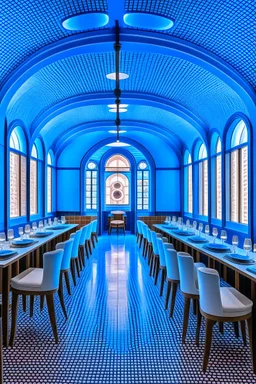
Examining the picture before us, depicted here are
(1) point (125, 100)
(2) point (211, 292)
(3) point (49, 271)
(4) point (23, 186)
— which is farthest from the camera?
(4) point (23, 186)

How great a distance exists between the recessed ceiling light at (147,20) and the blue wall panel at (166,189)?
769 centimetres

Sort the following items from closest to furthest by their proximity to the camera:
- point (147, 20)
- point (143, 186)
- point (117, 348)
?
point (117, 348), point (147, 20), point (143, 186)

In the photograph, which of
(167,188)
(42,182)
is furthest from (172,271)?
(167,188)

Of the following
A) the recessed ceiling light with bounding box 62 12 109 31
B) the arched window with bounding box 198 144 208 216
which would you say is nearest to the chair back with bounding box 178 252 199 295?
the recessed ceiling light with bounding box 62 12 109 31

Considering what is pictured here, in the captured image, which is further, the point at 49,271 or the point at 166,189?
the point at 166,189

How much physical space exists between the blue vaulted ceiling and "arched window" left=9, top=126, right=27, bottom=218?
0.44 meters

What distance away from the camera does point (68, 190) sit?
1142cm

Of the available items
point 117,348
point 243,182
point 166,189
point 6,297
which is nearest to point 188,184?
point 166,189

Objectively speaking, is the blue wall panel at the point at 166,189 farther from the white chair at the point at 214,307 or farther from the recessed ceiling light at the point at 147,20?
the white chair at the point at 214,307

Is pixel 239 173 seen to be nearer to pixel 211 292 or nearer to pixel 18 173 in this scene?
pixel 211 292

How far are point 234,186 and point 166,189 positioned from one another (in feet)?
16.3

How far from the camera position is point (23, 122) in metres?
7.26

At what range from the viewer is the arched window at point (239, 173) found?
6.06 m

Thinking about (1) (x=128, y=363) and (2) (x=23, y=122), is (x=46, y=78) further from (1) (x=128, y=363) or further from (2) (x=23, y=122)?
(1) (x=128, y=363)
